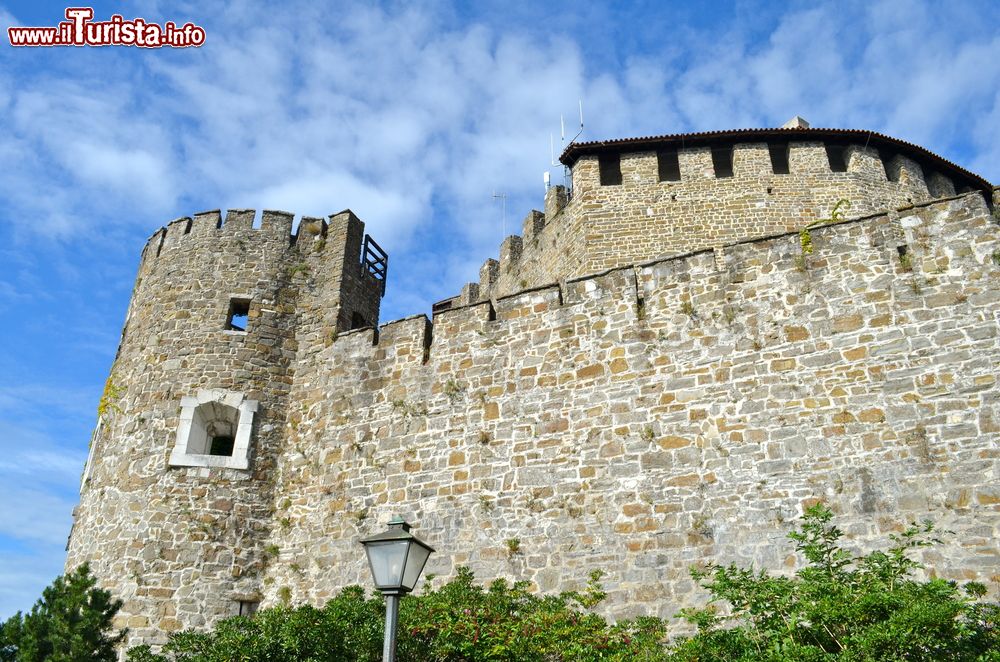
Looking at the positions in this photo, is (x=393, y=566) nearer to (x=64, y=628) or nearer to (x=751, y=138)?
(x=64, y=628)

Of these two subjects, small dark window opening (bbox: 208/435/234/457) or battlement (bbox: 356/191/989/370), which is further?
small dark window opening (bbox: 208/435/234/457)

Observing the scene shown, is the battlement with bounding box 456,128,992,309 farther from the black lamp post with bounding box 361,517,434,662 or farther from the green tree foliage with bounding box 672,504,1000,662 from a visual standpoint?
the black lamp post with bounding box 361,517,434,662

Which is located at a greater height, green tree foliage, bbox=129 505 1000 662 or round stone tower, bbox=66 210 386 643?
round stone tower, bbox=66 210 386 643

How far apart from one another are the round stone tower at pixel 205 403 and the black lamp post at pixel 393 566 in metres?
6.32

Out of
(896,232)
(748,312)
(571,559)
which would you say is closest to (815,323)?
(748,312)

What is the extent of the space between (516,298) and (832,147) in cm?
1284

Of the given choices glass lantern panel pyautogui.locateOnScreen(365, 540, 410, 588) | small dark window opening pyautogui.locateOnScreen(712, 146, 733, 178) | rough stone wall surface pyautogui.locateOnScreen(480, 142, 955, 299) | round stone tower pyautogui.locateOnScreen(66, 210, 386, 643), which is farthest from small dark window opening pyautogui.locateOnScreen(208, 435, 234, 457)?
small dark window opening pyautogui.locateOnScreen(712, 146, 733, 178)

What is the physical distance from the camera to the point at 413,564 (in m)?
7.22

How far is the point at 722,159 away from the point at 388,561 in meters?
17.4

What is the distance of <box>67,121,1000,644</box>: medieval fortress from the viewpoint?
33.8ft

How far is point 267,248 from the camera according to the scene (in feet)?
51.7

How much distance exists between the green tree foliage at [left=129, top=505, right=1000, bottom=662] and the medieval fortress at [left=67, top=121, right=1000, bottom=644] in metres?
0.39

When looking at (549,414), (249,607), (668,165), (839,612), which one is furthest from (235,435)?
(668,165)

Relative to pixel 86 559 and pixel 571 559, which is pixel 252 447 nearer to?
pixel 86 559
